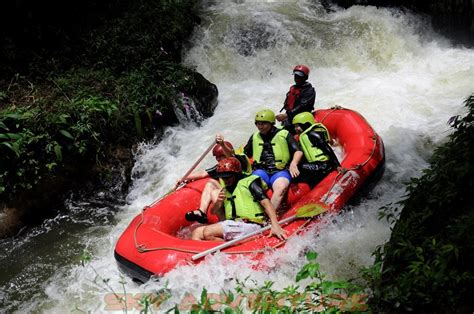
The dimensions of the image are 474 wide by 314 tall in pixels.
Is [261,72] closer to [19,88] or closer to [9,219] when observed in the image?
[19,88]

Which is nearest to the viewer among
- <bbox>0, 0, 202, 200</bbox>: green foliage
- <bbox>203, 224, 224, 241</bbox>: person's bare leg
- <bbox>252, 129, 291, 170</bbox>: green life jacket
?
<bbox>203, 224, 224, 241</bbox>: person's bare leg

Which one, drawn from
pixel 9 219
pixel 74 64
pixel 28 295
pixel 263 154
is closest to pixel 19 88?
pixel 74 64

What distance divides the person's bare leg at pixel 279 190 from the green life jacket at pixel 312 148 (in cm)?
55

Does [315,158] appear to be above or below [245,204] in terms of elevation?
above

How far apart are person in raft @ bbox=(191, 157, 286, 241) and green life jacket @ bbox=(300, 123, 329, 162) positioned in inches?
39.0

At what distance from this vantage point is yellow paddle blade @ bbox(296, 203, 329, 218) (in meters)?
4.42

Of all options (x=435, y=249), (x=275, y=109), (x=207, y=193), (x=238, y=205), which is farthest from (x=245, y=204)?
(x=275, y=109)

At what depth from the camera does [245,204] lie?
14.7ft

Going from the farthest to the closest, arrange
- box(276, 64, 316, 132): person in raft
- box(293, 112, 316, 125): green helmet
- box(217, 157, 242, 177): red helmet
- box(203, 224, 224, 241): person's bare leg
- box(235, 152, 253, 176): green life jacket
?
1. box(276, 64, 316, 132): person in raft
2. box(293, 112, 316, 125): green helmet
3. box(235, 152, 253, 176): green life jacket
4. box(203, 224, 224, 241): person's bare leg
5. box(217, 157, 242, 177): red helmet

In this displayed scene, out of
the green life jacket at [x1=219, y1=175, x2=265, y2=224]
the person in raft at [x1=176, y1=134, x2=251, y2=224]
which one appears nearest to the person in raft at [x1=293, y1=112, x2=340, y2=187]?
the person in raft at [x1=176, y1=134, x2=251, y2=224]

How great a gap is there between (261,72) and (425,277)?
7.52m

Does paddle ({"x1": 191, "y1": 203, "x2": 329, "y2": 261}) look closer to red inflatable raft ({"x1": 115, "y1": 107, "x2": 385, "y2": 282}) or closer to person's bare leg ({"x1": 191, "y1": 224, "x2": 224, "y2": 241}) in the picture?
red inflatable raft ({"x1": 115, "y1": 107, "x2": 385, "y2": 282})

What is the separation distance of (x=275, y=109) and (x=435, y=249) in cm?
588

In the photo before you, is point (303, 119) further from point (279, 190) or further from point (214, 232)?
point (214, 232)
